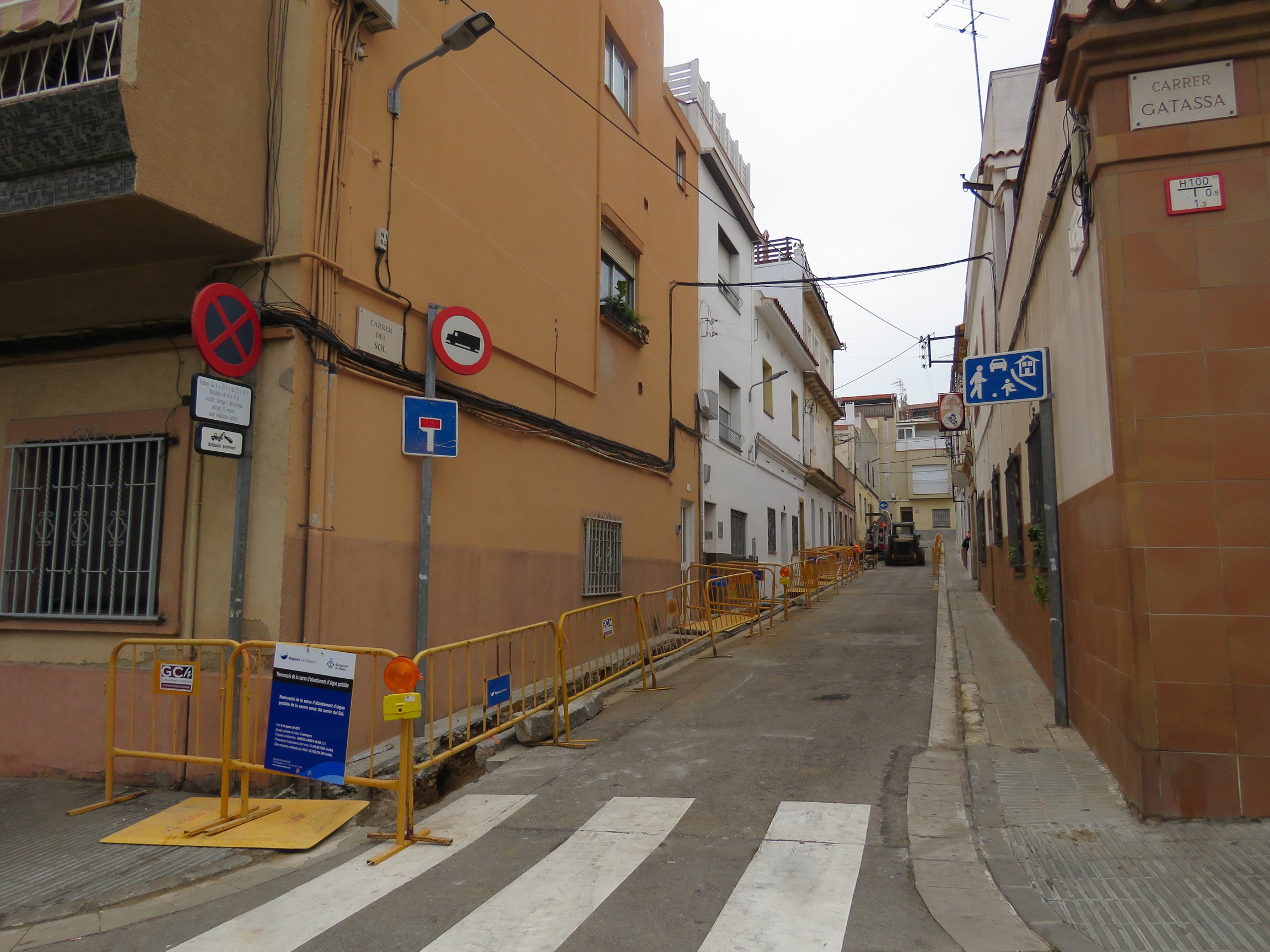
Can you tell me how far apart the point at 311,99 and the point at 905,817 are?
22.0 feet

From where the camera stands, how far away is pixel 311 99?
21.9 feet

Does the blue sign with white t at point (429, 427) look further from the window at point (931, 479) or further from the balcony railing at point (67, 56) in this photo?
the window at point (931, 479)

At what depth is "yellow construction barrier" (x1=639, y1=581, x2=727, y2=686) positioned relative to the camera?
11914 millimetres

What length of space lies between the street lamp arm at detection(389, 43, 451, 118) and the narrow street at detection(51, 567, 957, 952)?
5.74m

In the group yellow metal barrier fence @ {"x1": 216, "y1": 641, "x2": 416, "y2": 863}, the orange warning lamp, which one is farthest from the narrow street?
the orange warning lamp

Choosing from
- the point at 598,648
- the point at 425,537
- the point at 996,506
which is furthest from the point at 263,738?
the point at 996,506

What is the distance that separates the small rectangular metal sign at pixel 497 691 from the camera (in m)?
6.80

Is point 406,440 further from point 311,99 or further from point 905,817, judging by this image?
point 905,817

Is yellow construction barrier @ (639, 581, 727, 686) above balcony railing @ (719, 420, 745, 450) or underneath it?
underneath

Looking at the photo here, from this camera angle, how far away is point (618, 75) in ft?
44.6

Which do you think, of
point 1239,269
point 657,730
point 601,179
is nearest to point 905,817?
point 657,730

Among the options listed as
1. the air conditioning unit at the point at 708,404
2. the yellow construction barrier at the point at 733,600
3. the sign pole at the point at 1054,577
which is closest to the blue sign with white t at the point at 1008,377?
the sign pole at the point at 1054,577

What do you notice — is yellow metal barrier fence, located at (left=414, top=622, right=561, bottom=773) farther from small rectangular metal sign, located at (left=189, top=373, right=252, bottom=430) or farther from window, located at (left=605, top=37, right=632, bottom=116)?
window, located at (left=605, top=37, right=632, bottom=116)

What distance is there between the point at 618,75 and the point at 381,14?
7126mm
